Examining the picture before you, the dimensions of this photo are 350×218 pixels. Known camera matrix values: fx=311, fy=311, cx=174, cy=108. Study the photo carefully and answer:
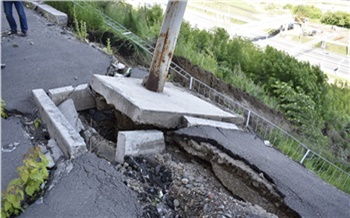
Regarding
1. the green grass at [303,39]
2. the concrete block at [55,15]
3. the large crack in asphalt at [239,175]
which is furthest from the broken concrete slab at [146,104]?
the green grass at [303,39]

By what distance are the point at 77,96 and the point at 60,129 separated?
1.05 m

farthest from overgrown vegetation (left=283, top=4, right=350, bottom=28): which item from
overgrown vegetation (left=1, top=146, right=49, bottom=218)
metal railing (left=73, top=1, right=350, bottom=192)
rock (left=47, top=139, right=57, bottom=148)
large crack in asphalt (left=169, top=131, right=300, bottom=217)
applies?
overgrown vegetation (left=1, top=146, right=49, bottom=218)

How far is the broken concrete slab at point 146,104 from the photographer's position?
3.45 m

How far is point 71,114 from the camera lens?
3.61 m

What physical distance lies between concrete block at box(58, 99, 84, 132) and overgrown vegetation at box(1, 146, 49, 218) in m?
0.92

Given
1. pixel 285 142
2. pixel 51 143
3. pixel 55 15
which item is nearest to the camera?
pixel 51 143

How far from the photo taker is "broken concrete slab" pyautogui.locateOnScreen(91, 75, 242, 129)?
3.45m

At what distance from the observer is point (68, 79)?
179 inches

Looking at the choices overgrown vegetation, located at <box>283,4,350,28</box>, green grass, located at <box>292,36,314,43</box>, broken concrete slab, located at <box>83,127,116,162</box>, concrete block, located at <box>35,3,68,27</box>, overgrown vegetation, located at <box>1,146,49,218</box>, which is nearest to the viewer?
overgrown vegetation, located at <box>1,146,49,218</box>

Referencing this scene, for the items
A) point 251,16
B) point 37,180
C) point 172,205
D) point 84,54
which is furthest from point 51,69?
point 251,16

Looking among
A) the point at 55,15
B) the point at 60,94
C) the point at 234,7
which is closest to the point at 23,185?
the point at 60,94

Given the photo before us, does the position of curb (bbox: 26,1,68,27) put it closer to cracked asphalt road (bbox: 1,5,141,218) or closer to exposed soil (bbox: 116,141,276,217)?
cracked asphalt road (bbox: 1,5,141,218)

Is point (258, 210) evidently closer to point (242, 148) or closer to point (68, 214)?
point (242, 148)

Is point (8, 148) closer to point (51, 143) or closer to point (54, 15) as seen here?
point (51, 143)
